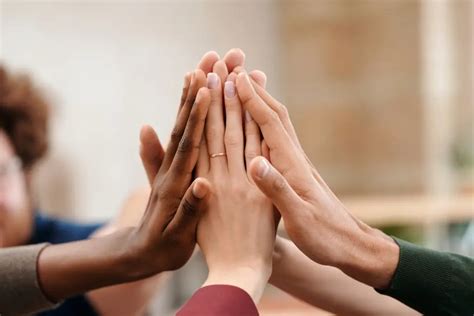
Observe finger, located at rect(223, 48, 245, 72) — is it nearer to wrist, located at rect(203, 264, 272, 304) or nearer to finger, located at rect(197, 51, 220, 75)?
finger, located at rect(197, 51, 220, 75)

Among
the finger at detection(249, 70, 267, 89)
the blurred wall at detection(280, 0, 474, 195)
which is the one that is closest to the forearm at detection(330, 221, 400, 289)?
the finger at detection(249, 70, 267, 89)

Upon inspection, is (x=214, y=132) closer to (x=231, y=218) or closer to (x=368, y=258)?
(x=231, y=218)

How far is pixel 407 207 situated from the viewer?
11.3 ft

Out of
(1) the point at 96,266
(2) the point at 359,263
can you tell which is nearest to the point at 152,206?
(1) the point at 96,266

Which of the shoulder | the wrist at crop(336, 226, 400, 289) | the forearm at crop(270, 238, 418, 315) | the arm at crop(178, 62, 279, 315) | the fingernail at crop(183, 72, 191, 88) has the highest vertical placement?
the fingernail at crop(183, 72, 191, 88)

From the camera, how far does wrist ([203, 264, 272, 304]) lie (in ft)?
2.58

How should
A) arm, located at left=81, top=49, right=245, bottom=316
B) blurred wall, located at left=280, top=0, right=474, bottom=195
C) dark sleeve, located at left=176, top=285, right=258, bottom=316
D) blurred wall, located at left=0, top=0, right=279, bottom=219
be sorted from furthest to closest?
blurred wall, located at left=280, top=0, right=474, bottom=195 → blurred wall, located at left=0, top=0, right=279, bottom=219 → arm, located at left=81, top=49, right=245, bottom=316 → dark sleeve, located at left=176, top=285, right=258, bottom=316

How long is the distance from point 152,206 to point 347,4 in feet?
11.1

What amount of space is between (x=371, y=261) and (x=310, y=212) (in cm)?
9

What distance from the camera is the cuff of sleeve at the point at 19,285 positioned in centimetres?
92

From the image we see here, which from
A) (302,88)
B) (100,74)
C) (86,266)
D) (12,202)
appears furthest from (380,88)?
(86,266)

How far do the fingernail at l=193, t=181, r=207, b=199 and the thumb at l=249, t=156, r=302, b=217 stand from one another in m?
0.07

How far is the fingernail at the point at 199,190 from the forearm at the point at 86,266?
13 cm

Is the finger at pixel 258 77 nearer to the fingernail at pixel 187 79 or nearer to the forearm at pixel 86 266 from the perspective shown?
the fingernail at pixel 187 79
